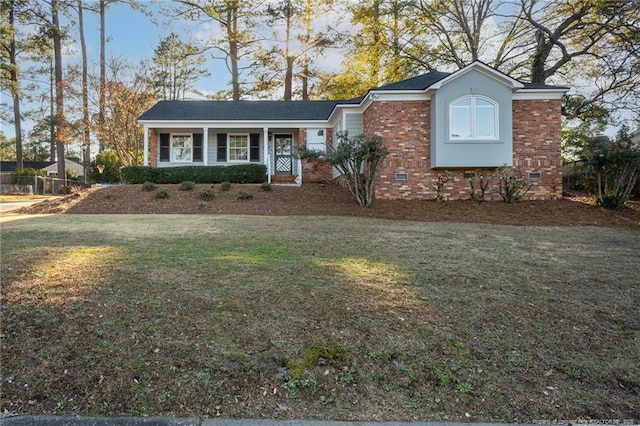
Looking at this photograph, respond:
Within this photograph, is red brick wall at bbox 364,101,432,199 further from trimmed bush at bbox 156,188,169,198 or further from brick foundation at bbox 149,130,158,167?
brick foundation at bbox 149,130,158,167

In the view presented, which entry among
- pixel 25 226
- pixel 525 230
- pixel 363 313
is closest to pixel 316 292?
pixel 363 313

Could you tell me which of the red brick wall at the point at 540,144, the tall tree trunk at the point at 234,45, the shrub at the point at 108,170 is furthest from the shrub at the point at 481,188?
the shrub at the point at 108,170

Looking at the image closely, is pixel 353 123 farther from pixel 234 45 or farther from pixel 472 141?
pixel 234 45

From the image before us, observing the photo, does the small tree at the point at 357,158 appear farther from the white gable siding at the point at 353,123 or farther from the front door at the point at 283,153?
the front door at the point at 283,153

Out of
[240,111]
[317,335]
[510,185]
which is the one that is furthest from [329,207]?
[240,111]

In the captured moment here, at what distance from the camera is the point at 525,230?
28.2 feet

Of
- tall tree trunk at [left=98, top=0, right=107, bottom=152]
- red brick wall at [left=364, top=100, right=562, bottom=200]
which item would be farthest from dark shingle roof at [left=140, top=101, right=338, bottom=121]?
red brick wall at [left=364, top=100, right=562, bottom=200]

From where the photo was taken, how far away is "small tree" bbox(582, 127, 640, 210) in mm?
11336

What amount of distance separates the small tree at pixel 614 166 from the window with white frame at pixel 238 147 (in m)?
14.2

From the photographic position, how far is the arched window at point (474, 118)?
12.6 m

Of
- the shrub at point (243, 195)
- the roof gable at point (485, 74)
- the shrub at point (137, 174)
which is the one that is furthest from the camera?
the shrub at point (137, 174)

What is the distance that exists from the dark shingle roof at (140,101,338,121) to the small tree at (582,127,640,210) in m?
10.9

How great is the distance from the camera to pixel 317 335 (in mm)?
3125

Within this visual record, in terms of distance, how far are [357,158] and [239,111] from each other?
1043 centimetres
